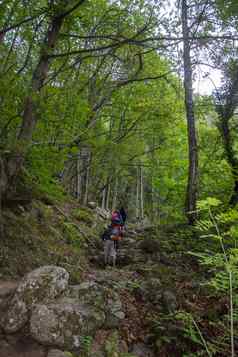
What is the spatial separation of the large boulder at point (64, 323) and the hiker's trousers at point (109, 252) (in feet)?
10.2

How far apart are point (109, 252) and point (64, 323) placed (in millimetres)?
3697

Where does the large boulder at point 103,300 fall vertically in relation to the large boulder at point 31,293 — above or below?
below

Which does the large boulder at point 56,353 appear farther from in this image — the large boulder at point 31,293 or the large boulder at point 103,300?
the large boulder at point 103,300

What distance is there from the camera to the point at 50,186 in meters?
5.28

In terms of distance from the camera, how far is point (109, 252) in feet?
22.6

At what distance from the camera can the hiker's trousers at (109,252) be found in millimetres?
6739

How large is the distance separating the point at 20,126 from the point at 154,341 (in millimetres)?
4332

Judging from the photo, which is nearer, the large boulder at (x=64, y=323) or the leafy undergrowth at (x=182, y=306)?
the large boulder at (x=64, y=323)

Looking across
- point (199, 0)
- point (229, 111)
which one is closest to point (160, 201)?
point (229, 111)

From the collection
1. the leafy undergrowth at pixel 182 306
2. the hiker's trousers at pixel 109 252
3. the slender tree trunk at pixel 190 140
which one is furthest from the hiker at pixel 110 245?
the slender tree trunk at pixel 190 140

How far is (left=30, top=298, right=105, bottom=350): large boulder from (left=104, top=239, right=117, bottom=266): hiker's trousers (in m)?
3.10

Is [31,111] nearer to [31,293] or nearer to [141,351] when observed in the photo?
[31,293]

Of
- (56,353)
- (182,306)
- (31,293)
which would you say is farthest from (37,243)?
(182,306)

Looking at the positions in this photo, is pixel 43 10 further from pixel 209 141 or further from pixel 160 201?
pixel 160 201
